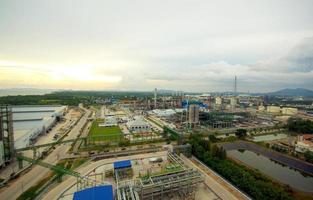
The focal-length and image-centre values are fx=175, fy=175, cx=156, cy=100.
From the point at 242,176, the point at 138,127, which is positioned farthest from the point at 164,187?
the point at 138,127

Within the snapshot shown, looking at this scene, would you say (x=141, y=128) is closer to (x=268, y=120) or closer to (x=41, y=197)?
(x=41, y=197)

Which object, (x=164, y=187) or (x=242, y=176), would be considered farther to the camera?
(x=242, y=176)

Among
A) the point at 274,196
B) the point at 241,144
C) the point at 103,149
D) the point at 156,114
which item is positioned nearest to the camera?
the point at 274,196

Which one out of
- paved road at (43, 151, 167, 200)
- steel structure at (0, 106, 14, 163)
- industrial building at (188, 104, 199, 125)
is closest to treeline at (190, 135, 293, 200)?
paved road at (43, 151, 167, 200)

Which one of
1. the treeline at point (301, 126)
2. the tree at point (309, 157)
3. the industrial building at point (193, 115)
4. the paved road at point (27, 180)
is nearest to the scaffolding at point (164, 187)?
the paved road at point (27, 180)

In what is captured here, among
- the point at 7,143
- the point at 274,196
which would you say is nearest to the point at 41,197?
the point at 7,143

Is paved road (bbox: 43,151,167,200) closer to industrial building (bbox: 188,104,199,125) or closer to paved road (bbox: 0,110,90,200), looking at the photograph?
paved road (bbox: 0,110,90,200)

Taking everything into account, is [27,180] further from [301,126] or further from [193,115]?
[301,126]
